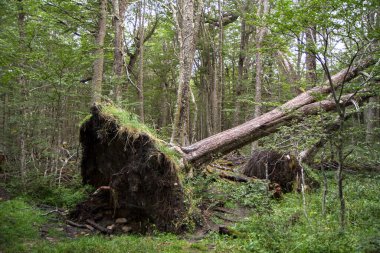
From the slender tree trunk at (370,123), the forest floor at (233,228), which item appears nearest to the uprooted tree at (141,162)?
the slender tree trunk at (370,123)

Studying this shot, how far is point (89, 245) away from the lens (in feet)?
19.1

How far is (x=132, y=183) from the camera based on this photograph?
7523 millimetres

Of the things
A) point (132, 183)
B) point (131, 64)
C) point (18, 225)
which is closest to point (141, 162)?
point (132, 183)

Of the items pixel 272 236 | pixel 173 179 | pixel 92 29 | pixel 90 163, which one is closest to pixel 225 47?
pixel 92 29

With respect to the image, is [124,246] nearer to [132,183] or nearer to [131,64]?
[132,183]

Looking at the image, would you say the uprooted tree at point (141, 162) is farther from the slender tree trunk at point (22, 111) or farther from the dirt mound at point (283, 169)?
the slender tree trunk at point (22, 111)

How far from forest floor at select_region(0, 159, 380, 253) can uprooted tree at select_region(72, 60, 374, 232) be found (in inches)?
21.4

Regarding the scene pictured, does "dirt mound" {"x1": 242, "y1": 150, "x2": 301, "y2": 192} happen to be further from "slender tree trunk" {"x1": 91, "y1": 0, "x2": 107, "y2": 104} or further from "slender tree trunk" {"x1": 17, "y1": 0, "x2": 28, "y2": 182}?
"slender tree trunk" {"x1": 17, "y1": 0, "x2": 28, "y2": 182}

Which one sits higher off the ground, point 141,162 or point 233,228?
point 141,162

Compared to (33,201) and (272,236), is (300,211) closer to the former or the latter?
(272,236)

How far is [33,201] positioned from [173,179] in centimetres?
503

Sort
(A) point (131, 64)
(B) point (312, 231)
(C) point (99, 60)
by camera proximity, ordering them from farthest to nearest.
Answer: (A) point (131, 64)
(C) point (99, 60)
(B) point (312, 231)

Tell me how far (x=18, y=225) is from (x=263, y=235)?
5283mm

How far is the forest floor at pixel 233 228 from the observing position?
203 inches
